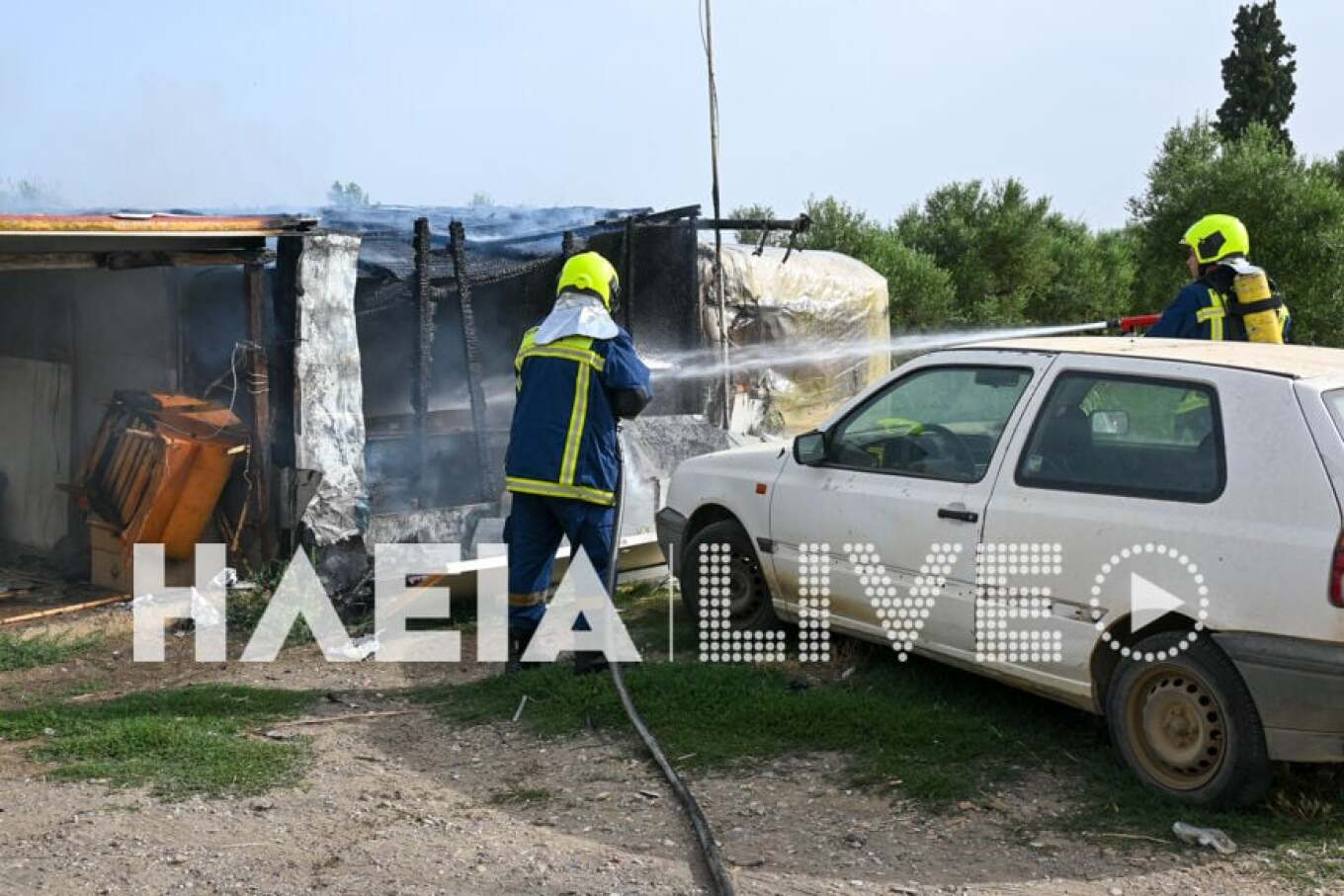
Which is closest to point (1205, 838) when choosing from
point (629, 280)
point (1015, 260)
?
point (629, 280)

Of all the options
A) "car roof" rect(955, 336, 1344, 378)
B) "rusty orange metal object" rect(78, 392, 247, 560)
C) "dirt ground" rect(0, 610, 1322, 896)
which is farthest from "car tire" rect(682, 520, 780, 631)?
"rusty orange metal object" rect(78, 392, 247, 560)

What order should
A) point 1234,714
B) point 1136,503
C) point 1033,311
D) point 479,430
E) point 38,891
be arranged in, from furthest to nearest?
A: 1. point 1033,311
2. point 479,430
3. point 1136,503
4. point 1234,714
5. point 38,891

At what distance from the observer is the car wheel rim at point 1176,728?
4746 mm

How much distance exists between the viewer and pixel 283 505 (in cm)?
902

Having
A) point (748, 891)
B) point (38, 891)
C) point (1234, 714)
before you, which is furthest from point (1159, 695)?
point (38, 891)

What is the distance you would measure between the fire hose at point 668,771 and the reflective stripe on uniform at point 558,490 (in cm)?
18

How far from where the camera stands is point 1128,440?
5.17 metres

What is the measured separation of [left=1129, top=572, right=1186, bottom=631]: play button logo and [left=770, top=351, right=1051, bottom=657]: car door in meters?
0.74

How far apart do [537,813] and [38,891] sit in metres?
1.65

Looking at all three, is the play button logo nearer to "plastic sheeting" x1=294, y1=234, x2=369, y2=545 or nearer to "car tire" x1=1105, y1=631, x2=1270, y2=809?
"car tire" x1=1105, y1=631, x2=1270, y2=809

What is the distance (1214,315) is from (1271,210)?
9.58 metres

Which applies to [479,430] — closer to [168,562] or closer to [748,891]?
[168,562]

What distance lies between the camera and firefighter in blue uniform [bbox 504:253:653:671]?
6.65 m

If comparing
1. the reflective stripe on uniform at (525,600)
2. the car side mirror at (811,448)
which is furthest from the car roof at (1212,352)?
the reflective stripe on uniform at (525,600)
